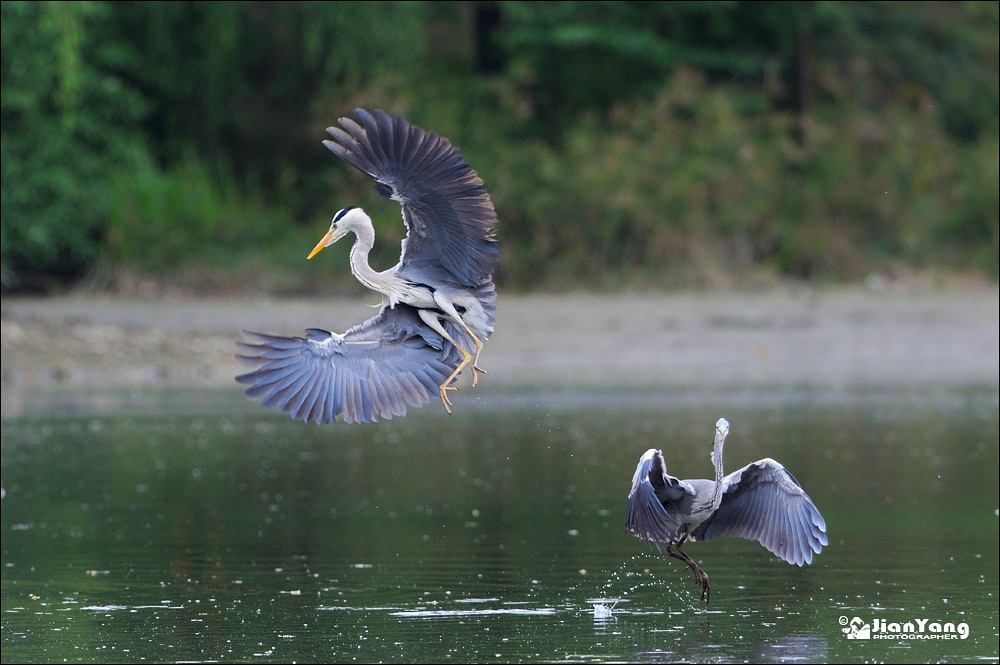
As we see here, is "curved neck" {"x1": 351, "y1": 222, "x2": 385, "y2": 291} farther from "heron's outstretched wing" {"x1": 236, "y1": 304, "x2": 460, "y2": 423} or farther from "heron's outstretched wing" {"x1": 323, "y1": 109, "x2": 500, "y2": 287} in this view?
"heron's outstretched wing" {"x1": 236, "y1": 304, "x2": 460, "y2": 423}

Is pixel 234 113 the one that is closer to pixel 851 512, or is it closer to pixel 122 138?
pixel 122 138

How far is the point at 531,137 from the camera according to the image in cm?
2111

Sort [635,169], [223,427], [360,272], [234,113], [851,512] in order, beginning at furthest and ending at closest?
1. [234,113]
2. [635,169]
3. [223,427]
4. [851,512]
5. [360,272]

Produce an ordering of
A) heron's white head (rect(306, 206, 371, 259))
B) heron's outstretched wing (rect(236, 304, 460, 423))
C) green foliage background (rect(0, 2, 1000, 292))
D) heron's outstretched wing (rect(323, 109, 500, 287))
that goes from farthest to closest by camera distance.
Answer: green foliage background (rect(0, 2, 1000, 292))
heron's outstretched wing (rect(236, 304, 460, 423))
heron's white head (rect(306, 206, 371, 259))
heron's outstretched wing (rect(323, 109, 500, 287))

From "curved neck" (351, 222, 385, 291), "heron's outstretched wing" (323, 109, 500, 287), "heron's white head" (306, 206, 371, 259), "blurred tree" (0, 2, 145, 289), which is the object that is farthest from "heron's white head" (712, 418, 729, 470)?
"blurred tree" (0, 2, 145, 289)

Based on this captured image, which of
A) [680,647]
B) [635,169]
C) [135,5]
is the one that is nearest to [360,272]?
[680,647]

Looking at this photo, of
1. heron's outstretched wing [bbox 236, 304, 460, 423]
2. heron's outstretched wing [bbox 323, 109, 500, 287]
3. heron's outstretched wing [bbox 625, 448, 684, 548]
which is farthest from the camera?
heron's outstretched wing [bbox 625, 448, 684, 548]

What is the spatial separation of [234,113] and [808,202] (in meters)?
7.16

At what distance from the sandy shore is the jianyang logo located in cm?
733

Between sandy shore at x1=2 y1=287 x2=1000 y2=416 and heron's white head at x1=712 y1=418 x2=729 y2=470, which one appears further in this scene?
sandy shore at x1=2 y1=287 x2=1000 y2=416

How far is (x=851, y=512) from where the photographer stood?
981 cm

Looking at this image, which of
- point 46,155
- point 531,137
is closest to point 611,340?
point 531,137

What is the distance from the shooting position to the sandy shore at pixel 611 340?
15.1 metres

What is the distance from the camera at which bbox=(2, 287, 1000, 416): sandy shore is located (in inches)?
594
